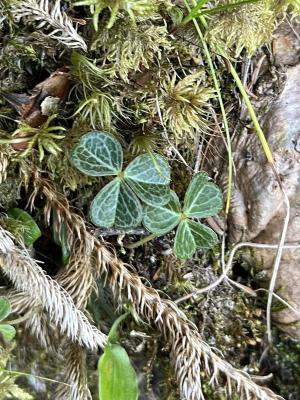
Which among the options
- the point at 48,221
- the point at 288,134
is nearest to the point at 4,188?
the point at 48,221

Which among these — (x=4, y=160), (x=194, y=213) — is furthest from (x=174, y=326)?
(x=4, y=160)

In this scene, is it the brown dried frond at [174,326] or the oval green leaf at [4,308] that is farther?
the brown dried frond at [174,326]

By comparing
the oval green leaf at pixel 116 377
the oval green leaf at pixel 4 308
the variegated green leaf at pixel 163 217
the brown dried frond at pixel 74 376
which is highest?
the variegated green leaf at pixel 163 217

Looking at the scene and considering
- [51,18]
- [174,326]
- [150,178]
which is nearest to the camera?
[51,18]

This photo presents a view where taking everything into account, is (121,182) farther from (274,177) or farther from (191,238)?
(274,177)

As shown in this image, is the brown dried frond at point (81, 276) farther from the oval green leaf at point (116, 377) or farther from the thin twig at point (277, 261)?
the thin twig at point (277, 261)

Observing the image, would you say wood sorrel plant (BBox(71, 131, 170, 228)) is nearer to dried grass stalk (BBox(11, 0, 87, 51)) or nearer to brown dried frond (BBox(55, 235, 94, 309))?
brown dried frond (BBox(55, 235, 94, 309))

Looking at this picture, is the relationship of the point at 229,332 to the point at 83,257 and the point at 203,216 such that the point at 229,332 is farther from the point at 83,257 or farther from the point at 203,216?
the point at 83,257

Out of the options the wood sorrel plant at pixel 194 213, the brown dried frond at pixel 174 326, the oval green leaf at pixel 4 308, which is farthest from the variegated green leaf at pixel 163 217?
the oval green leaf at pixel 4 308
